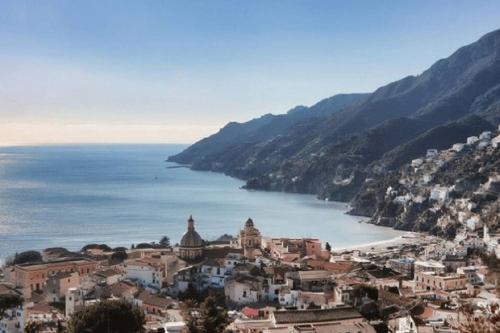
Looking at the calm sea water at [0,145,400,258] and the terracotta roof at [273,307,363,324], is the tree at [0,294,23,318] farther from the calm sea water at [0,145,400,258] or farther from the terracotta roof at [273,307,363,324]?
the calm sea water at [0,145,400,258]

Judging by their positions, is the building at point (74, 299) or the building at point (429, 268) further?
the building at point (429, 268)

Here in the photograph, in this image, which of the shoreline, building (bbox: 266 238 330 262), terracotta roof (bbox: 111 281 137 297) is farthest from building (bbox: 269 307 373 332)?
the shoreline

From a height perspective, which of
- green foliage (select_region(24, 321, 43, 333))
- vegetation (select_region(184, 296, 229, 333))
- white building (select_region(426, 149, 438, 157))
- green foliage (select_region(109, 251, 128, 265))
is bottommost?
green foliage (select_region(109, 251, 128, 265))

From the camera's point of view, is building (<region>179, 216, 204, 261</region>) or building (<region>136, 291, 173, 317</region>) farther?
building (<region>179, 216, 204, 261</region>)

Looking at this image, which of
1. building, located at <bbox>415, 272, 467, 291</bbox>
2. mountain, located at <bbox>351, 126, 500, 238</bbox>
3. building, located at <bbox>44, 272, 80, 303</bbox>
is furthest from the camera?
mountain, located at <bbox>351, 126, 500, 238</bbox>

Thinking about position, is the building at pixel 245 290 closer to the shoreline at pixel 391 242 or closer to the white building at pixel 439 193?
the shoreline at pixel 391 242

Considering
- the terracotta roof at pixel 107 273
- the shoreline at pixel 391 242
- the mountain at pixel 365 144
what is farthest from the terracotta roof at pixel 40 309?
the mountain at pixel 365 144
